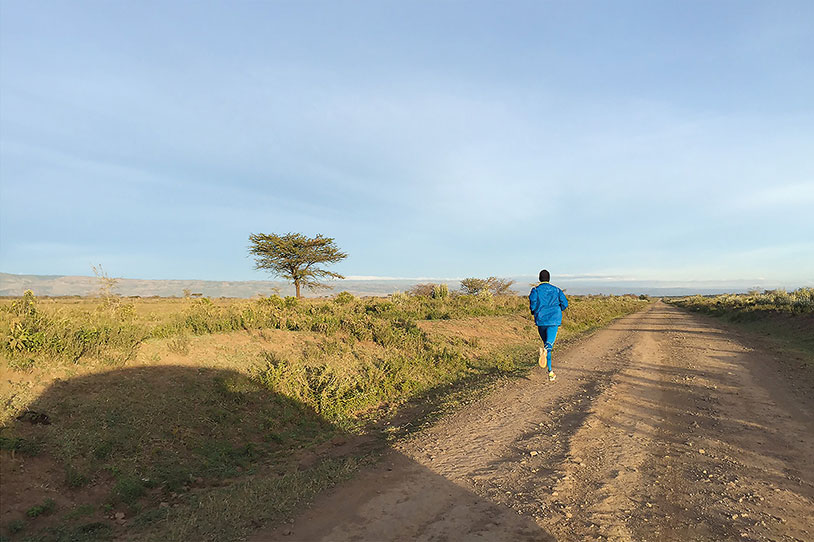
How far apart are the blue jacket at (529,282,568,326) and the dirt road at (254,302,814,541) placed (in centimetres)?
172

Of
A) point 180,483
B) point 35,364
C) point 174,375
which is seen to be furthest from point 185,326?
point 180,483

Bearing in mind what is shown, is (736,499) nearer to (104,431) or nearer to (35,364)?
(104,431)

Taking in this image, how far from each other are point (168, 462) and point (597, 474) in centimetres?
590

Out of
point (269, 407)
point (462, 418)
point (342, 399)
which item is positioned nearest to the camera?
point (462, 418)

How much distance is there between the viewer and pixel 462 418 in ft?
25.2

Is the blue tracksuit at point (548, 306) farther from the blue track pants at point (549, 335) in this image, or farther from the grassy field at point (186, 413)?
the grassy field at point (186, 413)

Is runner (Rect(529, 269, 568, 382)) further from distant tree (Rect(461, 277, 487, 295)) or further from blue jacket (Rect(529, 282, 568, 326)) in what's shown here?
distant tree (Rect(461, 277, 487, 295))

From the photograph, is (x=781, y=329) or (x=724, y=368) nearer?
(x=724, y=368)

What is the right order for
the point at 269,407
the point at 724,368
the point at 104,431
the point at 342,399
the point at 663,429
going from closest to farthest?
the point at 104,431 < the point at 663,429 < the point at 269,407 < the point at 342,399 < the point at 724,368

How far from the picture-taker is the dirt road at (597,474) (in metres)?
3.82

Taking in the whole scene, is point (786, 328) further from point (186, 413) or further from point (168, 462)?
point (168, 462)

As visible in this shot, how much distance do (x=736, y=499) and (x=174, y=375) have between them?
29.1 ft

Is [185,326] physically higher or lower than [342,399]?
higher

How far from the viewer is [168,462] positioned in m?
5.91
